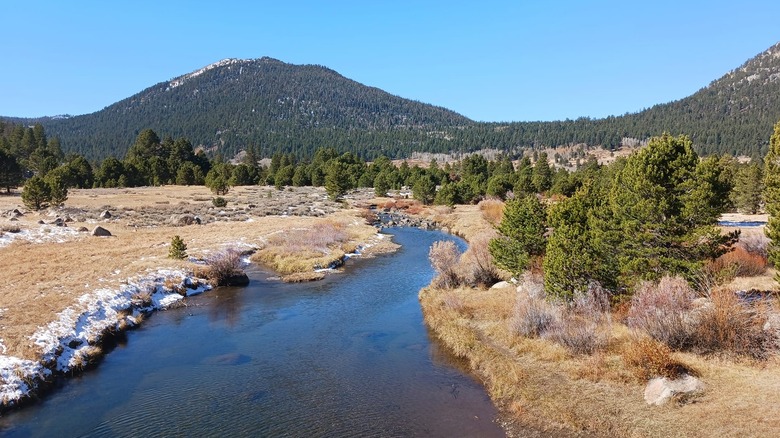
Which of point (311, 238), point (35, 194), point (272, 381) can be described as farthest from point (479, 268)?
A: point (35, 194)

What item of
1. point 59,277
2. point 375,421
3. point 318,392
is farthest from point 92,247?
point 375,421

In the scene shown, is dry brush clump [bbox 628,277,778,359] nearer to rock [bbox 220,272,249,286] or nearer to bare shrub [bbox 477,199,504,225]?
rock [bbox 220,272,249,286]

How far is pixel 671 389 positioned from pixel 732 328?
4.59 metres

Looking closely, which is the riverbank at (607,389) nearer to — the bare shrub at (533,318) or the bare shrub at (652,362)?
the bare shrub at (652,362)

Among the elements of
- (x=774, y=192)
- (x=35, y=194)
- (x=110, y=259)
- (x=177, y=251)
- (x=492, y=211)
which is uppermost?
(x=774, y=192)

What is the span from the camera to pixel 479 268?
35.2 metres

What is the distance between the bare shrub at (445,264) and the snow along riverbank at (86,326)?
18848mm

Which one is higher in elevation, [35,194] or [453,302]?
[35,194]

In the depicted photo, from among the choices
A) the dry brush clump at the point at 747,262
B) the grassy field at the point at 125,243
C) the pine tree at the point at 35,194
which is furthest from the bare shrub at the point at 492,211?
the pine tree at the point at 35,194

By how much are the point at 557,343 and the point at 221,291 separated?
86.3 feet

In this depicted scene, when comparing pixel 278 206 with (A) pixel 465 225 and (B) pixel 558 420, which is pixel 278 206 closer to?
(A) pixel 465 225

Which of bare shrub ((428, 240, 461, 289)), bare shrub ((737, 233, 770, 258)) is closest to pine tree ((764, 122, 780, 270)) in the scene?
bare shrub ((737, 233, 770, 258))

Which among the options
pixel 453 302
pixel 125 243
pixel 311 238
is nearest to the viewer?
pixel 453 302

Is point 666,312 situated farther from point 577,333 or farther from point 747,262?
point 747,262
